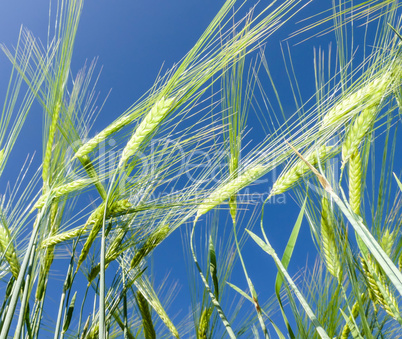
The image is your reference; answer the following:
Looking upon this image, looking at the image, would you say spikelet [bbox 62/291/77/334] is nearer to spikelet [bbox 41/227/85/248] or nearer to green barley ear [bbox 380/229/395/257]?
spikelet [bbox 41/227/85/248]

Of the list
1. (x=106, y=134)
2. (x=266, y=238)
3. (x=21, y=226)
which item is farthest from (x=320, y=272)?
(x=21, y=226)

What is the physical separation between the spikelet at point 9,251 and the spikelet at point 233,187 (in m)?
0.44

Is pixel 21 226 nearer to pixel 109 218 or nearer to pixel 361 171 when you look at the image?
pixel 109 218

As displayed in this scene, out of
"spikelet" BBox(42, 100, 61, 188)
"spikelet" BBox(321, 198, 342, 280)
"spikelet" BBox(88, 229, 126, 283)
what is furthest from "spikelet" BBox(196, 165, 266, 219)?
"spikelet" BBox(42, 100, 61, 188)

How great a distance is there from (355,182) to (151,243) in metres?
0.56

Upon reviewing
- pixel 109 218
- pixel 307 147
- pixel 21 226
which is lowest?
pixel 307 147

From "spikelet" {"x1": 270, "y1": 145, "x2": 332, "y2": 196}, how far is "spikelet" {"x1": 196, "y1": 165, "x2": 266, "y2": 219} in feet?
0.14

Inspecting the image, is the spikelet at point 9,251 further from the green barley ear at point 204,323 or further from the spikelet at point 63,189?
the green barley ear at point 204,323

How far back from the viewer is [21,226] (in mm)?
973

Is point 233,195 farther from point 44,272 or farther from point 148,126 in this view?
point 44,272

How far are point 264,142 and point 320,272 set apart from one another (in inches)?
19.6

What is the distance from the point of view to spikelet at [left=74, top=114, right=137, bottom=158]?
0.90 metres

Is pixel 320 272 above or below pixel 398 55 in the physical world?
below

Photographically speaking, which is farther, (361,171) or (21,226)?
(21,226)
